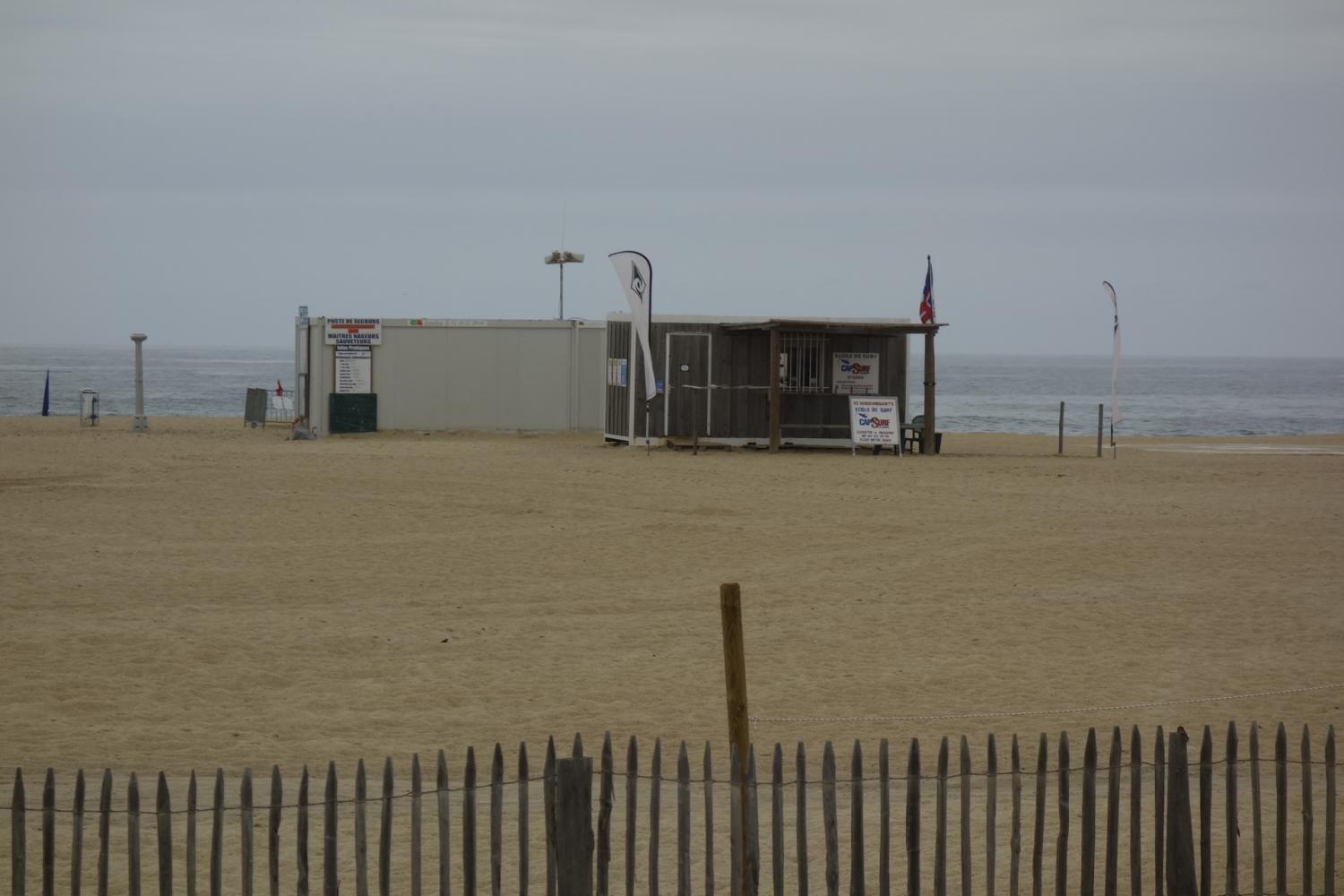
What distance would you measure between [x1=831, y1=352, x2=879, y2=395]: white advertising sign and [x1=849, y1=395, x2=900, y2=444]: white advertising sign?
3.47ft

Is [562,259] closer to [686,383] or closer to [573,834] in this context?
[686,383]

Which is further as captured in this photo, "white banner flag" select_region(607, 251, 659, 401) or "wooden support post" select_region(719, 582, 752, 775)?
"white banner flag" select_region(607, 251, 659, 401)

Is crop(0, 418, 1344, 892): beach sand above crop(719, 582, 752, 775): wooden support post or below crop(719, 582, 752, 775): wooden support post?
below

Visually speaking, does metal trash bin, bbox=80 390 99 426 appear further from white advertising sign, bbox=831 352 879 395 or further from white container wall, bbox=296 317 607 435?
white advertising sign, bbox=831 352 879 395

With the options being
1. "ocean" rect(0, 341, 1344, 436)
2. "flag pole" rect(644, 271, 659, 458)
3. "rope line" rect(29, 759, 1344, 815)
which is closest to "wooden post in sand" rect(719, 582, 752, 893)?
"rope line" rect(29, 759, 1344, 815)

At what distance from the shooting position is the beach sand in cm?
966

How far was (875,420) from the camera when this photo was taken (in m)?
29.8

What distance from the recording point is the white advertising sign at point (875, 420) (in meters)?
29.7

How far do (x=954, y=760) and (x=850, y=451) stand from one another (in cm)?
2206

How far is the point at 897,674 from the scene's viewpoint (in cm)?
1105

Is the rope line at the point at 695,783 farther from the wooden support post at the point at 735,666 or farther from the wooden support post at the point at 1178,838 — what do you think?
the wooden support post at the point at 735,666

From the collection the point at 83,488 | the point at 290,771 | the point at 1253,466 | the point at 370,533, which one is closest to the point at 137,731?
the point at 290,771

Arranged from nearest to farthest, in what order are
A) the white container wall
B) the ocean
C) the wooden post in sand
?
the wooden post in sand
the white container wall
the ocean

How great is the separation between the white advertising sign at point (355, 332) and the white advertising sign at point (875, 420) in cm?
1080
